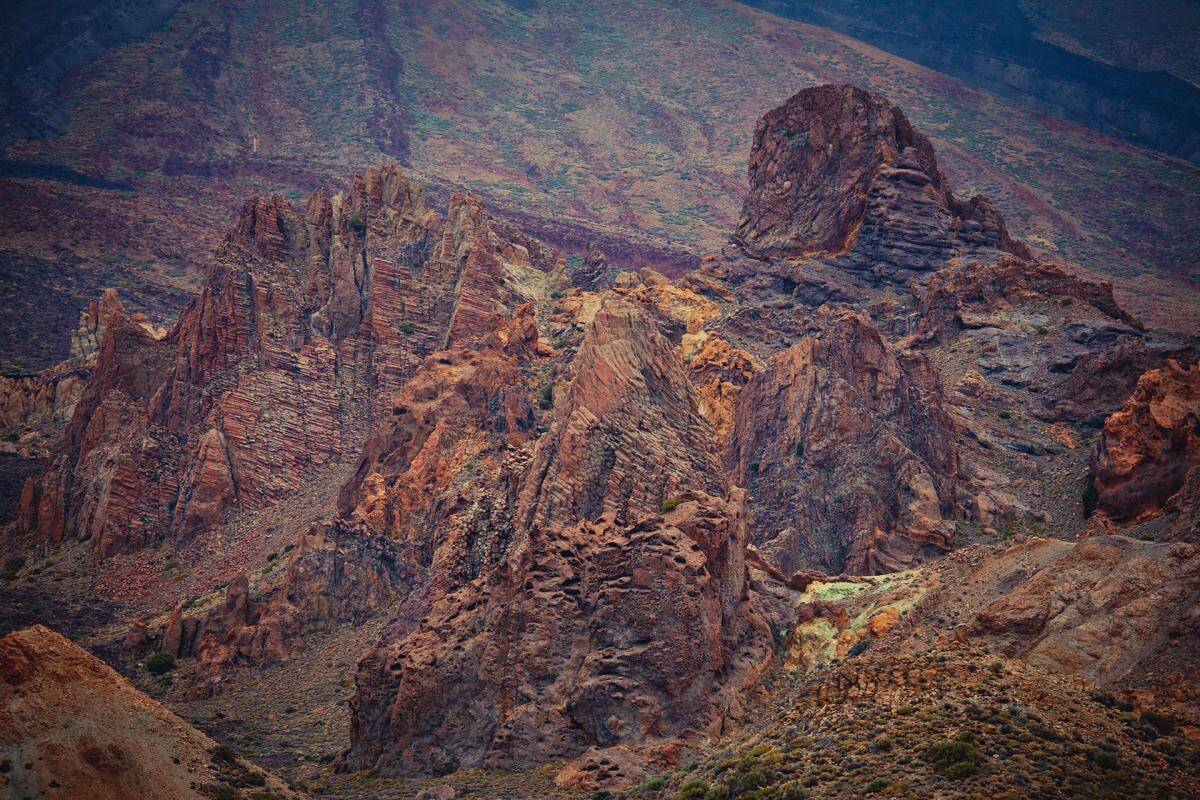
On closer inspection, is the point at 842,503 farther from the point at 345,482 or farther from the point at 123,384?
the point at 123,384

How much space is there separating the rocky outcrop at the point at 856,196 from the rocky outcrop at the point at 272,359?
3000 cm

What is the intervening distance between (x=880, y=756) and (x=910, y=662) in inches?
237

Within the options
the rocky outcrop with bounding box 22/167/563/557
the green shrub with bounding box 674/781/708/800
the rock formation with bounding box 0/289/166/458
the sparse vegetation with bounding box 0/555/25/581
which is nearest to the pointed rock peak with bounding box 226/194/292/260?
the rocky outcrop with bounding box 22/167/563/557

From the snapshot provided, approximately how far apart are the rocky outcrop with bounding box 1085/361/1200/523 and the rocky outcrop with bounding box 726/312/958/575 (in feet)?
30.9

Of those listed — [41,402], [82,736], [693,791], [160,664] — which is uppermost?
[693,791]

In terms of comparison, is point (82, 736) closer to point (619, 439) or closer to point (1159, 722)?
point (619, 439)

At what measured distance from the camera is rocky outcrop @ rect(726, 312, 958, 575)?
75.6 m

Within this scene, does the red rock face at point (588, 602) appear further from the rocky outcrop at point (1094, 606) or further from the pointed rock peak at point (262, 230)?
the pointed rock peak at point (262, 230)

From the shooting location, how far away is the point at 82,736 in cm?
4291

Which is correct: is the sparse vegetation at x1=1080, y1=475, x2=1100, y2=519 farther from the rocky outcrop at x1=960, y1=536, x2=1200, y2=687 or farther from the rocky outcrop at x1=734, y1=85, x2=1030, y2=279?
the rocky outcrop at x1=734, y1=85, x2=1030, y2=279

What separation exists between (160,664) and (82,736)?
112ft

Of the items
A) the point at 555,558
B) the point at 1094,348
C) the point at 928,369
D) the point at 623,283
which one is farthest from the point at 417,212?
the point at 555,558

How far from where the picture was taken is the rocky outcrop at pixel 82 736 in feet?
134

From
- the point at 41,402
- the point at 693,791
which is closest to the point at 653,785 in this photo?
the point at 693,791
